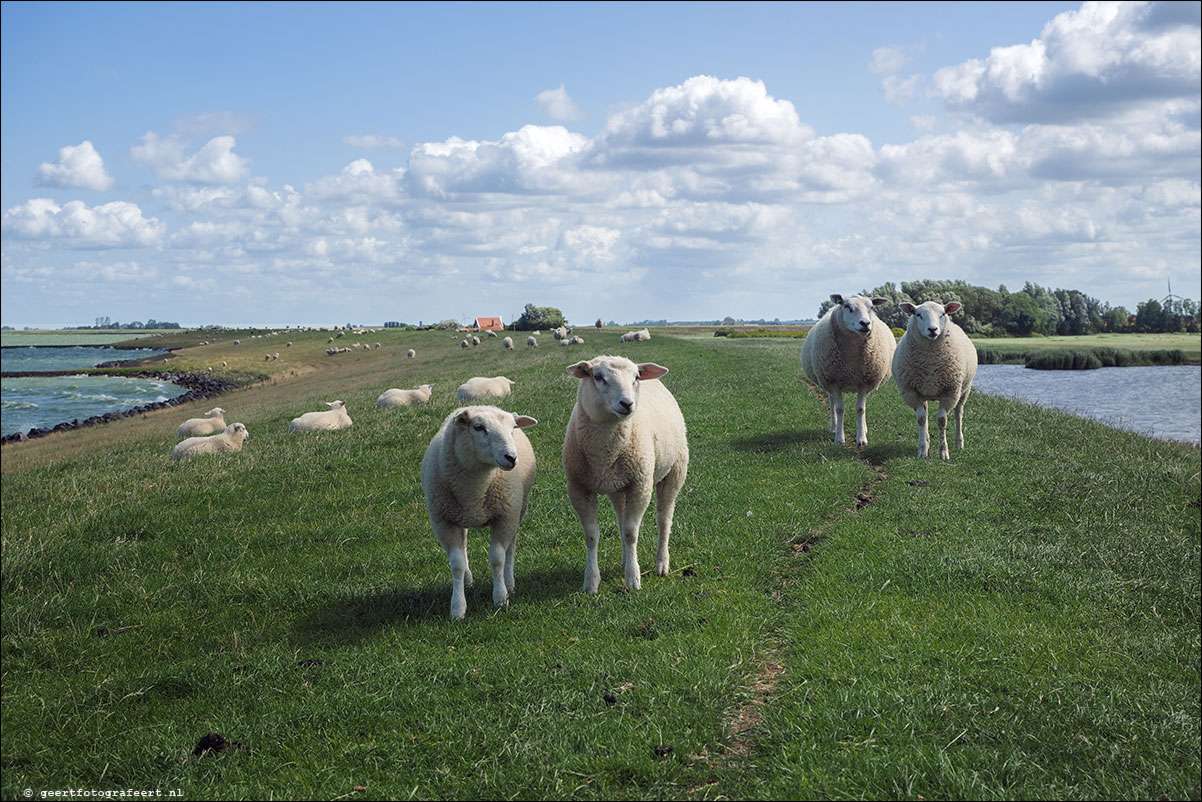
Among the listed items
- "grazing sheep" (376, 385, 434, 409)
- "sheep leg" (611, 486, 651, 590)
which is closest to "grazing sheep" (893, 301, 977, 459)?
"sheep leg" (611, 486, 651, 590)

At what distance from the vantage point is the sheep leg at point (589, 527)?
8.27 meters

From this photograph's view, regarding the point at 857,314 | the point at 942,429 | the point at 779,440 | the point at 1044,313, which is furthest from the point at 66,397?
the point at 1044,313

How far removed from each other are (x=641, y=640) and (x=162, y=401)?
56507mm

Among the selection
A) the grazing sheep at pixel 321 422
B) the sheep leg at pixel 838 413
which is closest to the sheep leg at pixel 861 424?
the sheep leg at pixel 838 413

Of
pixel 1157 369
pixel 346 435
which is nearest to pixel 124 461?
pixel 346 435

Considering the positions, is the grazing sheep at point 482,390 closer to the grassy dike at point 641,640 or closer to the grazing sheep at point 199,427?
the grazing sheep at point 199,427

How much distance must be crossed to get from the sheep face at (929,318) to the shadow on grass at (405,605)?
8.69 m

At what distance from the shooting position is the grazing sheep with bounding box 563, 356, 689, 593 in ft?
25.6

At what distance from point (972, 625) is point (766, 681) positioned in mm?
2261

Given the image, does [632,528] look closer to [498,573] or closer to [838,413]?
[498,573]

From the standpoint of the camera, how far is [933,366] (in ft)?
48.4

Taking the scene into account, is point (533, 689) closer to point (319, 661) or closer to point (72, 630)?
point (319, 661)

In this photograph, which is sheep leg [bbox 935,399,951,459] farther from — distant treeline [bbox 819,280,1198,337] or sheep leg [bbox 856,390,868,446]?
distant treeline [bbox 819,280,1198,337]

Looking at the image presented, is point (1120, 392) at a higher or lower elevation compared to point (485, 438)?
lower
